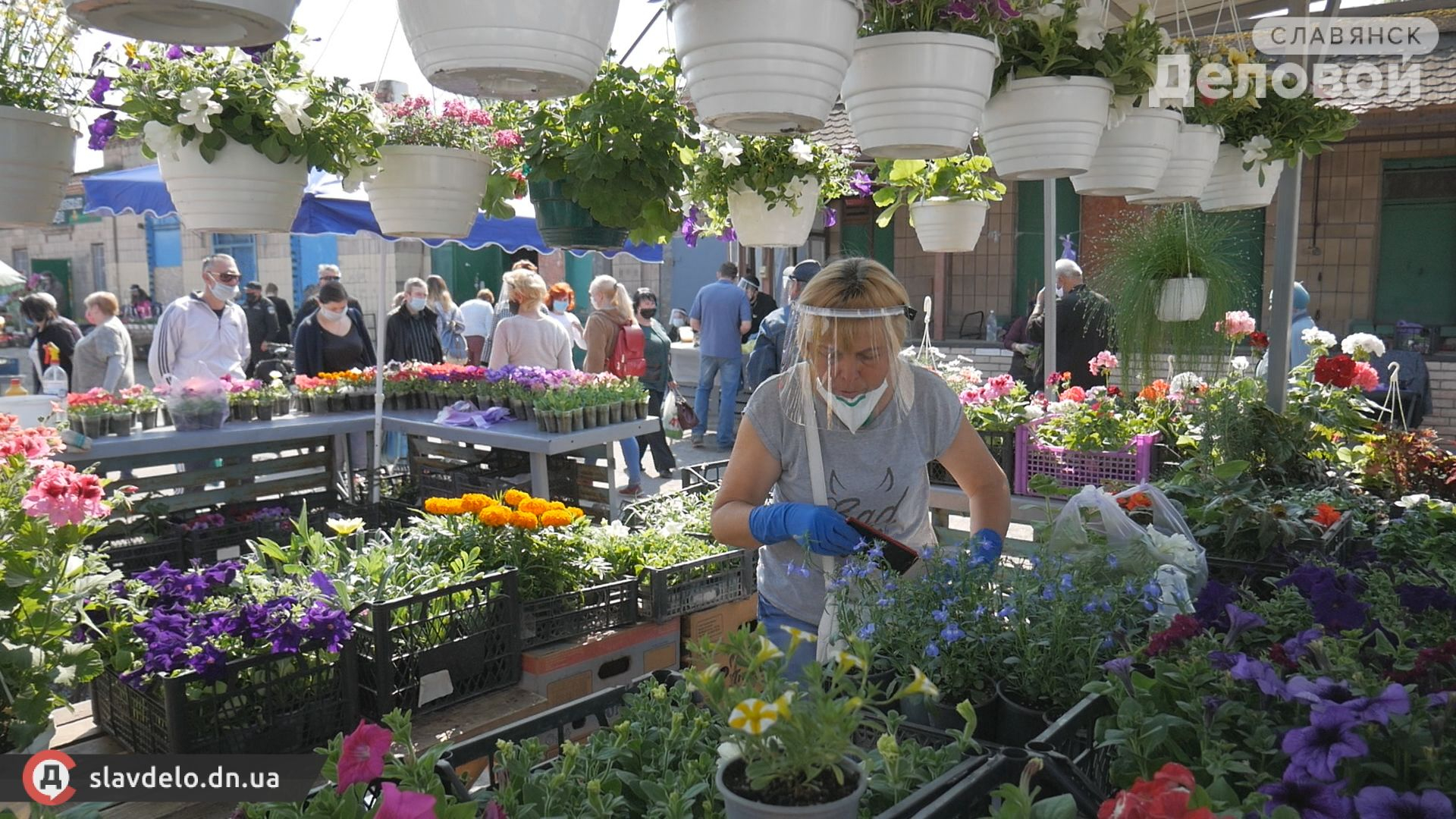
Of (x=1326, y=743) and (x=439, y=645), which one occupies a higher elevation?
(x=1326, y=743)

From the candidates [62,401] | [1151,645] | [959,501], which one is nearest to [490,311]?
[62,401]

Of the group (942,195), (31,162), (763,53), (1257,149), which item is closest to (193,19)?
(763,53)

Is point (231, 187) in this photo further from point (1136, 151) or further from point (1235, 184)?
point (1235, 184)

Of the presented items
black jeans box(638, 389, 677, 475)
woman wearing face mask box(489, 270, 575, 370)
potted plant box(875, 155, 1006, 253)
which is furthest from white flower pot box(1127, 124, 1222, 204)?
black jeans box(638, 389, 677, 475)

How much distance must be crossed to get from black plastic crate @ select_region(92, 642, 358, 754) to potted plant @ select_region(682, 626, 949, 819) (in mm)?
1324

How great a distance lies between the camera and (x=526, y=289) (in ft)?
20.8

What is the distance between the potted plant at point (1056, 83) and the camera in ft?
5.88

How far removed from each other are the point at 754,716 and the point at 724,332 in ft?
24.6

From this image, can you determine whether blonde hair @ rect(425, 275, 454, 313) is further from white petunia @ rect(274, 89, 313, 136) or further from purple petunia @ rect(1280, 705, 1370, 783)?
purple petunia @ rect(1280, 705, 1370, 783)

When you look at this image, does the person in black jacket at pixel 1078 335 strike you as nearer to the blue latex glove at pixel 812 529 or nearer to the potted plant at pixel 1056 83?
the potted plant at pixel 1056 83

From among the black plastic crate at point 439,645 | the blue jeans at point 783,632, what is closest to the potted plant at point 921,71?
the blue jeans at point 783,632

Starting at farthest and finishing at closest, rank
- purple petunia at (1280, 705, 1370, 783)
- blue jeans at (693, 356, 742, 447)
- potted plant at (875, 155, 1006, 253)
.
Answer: blue jeans at (693, 356, 742, 447) → potted plant at (875, 155, 1006, 253) → purple petunia at (1280, 705, 1370, 783)

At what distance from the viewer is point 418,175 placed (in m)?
2.20

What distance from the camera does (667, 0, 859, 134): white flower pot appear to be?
4.30 feet
